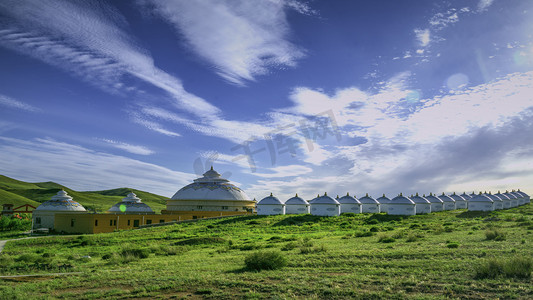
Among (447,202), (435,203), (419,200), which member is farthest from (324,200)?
(447,202)

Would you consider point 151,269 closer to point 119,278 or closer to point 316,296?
point 119,278

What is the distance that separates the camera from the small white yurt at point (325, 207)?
62.9 m

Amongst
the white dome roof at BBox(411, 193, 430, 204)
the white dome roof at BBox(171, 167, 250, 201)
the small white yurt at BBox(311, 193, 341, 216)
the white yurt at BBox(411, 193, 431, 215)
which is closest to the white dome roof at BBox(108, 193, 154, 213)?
the white dome roof at BBox(171, 167, 250, 201)

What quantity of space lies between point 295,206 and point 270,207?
5354mm

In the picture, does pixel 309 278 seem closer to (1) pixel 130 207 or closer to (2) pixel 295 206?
(2) pixel 295 206

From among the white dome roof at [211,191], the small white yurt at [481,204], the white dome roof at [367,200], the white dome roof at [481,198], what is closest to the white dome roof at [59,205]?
the white dome roof at [211,191]

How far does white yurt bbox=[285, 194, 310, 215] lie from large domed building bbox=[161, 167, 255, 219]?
8.66 meters

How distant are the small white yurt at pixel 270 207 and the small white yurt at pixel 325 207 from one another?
563cm

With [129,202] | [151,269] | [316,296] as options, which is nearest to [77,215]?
[129,202]

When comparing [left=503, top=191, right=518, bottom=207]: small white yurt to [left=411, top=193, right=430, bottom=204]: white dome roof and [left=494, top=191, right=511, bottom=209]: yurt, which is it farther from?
[left=411, top=193, right=430, bottom=204]: white dome roof

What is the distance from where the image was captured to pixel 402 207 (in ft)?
221

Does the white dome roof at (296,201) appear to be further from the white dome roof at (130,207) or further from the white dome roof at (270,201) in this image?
the white dome roof at (130,207)

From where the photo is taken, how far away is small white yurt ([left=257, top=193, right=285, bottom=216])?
6275 cm

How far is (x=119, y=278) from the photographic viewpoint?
14.6m
